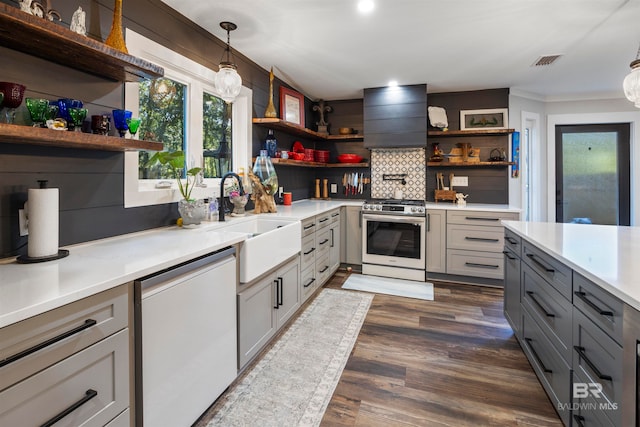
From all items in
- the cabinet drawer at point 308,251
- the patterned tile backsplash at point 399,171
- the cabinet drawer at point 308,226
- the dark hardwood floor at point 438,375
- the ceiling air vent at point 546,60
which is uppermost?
the ceiling air vent at point 546,60

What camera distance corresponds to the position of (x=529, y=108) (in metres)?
4.39

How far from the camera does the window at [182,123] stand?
1977 millimetres

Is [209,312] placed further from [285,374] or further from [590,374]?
[590,374]

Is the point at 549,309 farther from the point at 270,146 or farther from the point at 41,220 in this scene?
the point at 270,146

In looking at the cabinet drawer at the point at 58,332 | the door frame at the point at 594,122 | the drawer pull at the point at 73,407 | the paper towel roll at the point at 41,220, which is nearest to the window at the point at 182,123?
the paper towel roll at the point at 41,220

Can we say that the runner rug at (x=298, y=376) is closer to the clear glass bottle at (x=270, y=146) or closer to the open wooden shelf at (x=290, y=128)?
the clear glass bottle at (x=270, y=146)

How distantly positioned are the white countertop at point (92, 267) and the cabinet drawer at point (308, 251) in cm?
107

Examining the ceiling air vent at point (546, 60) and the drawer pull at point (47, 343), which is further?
the ceiling air vent at point (546, 60)

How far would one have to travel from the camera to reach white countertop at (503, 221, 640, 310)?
43.9 inches

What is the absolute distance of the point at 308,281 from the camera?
305 centimetres

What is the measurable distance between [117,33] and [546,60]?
12.0 feet

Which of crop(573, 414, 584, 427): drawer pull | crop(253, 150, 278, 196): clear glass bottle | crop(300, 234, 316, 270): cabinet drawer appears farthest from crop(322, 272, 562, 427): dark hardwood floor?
crop(253, 150, 278, 196): clear glass bottle

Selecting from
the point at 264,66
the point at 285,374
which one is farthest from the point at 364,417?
the point at 264,66

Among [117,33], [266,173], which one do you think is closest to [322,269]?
[266,173]
